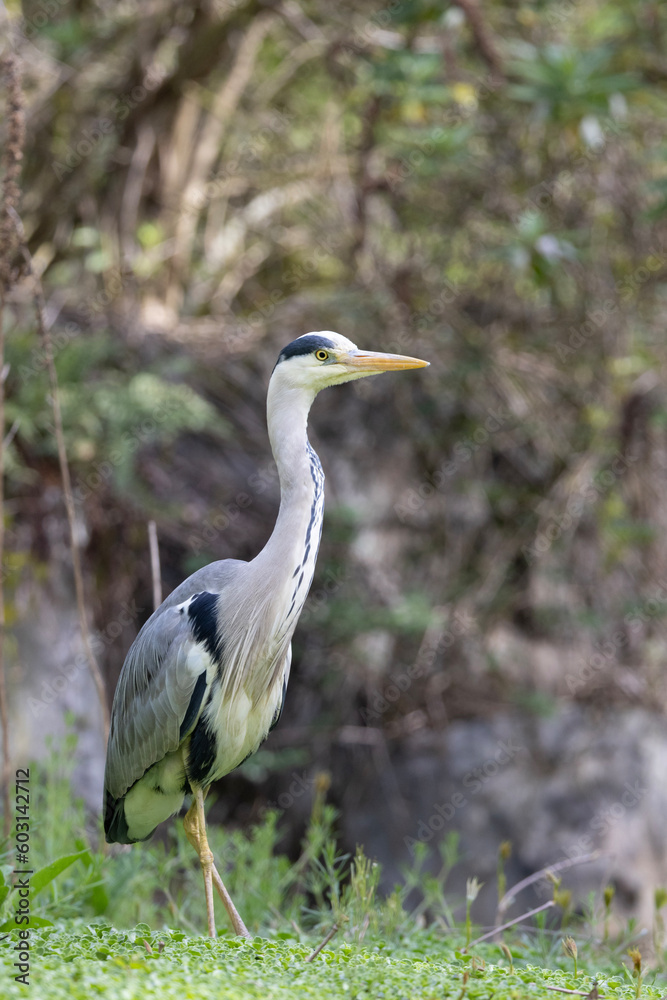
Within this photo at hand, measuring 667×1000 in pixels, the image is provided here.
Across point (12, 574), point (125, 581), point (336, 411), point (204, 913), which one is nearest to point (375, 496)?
point (336, 411)

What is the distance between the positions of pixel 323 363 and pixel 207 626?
0.91 m

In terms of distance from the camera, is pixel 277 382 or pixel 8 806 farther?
pixel 8 806

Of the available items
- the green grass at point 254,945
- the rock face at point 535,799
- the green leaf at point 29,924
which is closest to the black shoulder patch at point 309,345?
the green grass at point 254,945

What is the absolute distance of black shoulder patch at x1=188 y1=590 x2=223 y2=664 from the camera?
3.01 meters

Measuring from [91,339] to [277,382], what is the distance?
3.20 m

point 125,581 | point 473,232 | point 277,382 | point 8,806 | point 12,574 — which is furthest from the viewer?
point 473,232

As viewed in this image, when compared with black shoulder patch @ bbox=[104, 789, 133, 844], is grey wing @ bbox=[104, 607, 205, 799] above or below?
above

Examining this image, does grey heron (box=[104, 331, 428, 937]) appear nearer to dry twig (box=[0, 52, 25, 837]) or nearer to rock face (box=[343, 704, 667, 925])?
dry twig (box=[0, 52, 25, 837])

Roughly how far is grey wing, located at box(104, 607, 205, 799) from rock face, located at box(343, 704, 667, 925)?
301 centimetres

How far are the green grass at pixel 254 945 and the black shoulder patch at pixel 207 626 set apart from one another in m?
0.72

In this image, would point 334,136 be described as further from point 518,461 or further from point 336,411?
point 518,461

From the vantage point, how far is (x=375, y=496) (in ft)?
21.8

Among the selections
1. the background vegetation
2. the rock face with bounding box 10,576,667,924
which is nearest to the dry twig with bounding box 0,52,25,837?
the background vegetation

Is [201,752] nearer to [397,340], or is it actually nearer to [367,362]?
[367,362]
